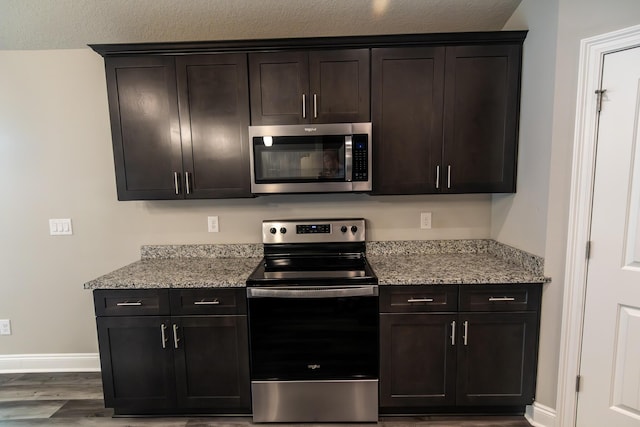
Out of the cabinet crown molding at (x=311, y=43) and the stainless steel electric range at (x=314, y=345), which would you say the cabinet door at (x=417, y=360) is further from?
the cabinet crown molding at (x=311, y=43)

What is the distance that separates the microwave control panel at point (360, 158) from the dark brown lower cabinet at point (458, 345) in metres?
0.74

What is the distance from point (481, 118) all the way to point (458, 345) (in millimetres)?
1483

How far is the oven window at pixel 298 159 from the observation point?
6.42ft

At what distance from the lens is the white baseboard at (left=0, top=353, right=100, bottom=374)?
2516mm

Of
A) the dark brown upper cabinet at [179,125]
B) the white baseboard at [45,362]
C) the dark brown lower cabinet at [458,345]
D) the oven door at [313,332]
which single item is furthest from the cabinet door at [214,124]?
the white baseboard at [45,362]

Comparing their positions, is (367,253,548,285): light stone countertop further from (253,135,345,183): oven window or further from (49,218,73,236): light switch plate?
(49,218,73,236): light switch plate

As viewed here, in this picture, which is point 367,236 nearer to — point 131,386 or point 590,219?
point 590,219

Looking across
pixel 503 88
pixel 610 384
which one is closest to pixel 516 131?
pixel 503 88

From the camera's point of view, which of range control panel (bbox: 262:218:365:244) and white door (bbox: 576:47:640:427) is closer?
white door (bbox: 576:47:640:427)

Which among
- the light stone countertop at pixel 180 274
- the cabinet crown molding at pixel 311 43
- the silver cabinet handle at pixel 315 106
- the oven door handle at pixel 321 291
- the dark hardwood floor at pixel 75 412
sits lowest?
the dark hardwood floor at pixel 75 412

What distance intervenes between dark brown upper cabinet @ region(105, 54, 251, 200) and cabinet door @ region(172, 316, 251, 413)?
2.86ft

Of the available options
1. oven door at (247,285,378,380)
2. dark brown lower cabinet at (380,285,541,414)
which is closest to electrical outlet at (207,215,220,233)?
oven door at (247,285,378,380)

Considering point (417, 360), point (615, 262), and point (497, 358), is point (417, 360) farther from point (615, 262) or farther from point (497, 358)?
point (615, 262)

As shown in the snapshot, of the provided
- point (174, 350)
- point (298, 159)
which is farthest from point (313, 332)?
point (298, 159)
